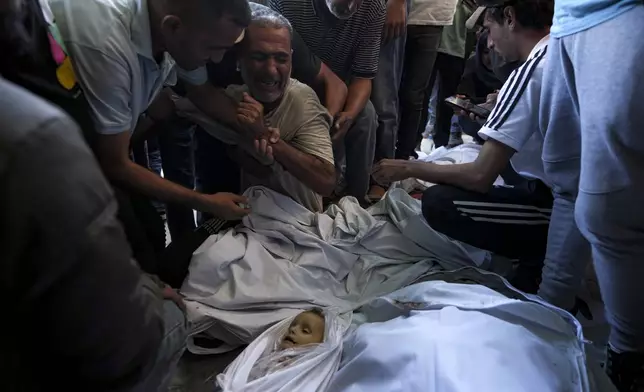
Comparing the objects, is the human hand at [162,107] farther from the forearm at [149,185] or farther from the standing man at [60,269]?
the standing man at [60,269]

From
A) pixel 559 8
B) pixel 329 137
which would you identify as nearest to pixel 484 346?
pixel 559 8

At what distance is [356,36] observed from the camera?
2082mm

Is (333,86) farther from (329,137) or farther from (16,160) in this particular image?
(16,160)

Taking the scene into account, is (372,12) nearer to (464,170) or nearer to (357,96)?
(357,96)

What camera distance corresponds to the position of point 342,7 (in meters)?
1.93

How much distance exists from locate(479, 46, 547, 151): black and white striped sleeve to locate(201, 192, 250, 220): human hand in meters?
0.74

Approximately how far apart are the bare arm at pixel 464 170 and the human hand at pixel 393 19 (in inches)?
31.0

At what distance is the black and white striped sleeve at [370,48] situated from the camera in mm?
2082

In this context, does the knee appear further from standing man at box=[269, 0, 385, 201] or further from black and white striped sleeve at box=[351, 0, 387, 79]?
black and white striped sleeve at box=[351, 0, 387, 79]

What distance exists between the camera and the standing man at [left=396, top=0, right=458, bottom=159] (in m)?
2.55

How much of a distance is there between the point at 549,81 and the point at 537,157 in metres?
0.31

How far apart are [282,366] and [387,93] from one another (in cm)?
142

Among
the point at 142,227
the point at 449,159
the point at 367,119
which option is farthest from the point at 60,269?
the point at 449,159

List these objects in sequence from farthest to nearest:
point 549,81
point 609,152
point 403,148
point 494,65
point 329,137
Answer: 1. point 403,148
2. point 494,65
3. point 329,137
4. point 549,81
5. point 609,152
